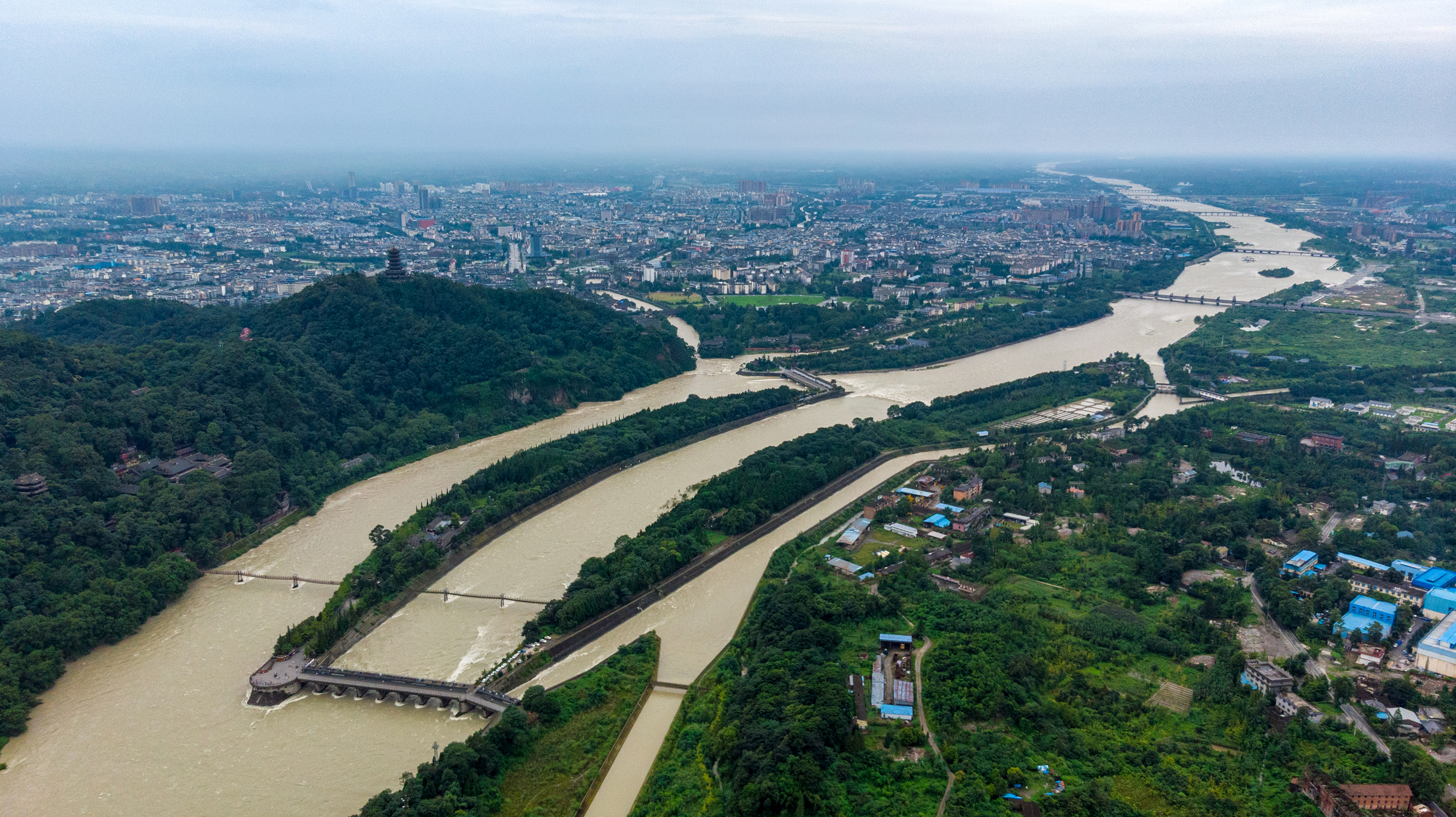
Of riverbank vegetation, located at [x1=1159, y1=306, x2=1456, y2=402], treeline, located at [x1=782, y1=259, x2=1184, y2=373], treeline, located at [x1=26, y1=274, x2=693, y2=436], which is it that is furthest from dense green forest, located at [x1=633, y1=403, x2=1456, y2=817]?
treeline, located at [x1=782, y1=259, x2=1184, y2=373]

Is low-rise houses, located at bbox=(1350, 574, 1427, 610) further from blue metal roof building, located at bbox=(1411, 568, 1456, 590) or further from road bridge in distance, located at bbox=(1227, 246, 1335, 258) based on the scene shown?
road bridge in distance, located at bbox=(1227, 246, 1335, 258)

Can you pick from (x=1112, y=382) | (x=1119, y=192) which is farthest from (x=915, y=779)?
(x=1119, y=192)

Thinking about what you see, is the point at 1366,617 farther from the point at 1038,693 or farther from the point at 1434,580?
the point at 1038,693

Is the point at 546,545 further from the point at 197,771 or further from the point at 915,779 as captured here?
the point at 915,779

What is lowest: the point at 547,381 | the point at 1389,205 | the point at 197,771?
the point at 197,771

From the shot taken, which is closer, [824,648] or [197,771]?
[197,771]

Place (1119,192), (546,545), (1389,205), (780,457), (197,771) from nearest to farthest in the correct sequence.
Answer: (197,771), (546,545), (780,457), (1389,205), (1119,192)

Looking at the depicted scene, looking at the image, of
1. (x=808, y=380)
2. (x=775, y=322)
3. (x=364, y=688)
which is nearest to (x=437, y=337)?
(x=808, y=380)

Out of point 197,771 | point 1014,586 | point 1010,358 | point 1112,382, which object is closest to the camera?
point 197,771
